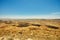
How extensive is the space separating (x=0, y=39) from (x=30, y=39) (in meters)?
1.75

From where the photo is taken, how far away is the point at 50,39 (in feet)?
19.8

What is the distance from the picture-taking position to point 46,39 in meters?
5.95

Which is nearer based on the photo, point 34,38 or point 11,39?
point 11,39

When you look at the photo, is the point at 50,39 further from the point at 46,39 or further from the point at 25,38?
the point at 25,38

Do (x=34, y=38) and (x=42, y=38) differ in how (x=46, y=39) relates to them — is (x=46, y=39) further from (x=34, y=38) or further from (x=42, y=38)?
(x=34, y=38)

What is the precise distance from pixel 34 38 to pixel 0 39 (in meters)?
2.02

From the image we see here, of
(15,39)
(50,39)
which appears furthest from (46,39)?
(15,39)

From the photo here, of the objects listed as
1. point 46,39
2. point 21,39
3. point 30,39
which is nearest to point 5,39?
point 21,39

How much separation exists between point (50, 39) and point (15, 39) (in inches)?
82.4

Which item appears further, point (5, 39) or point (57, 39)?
point (57, 39)

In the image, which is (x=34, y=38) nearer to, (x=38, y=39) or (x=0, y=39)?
(x=38, y=39)

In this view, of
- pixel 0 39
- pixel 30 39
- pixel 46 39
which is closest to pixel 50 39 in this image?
pixel 46 39

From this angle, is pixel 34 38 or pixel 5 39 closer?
pixel 5 39

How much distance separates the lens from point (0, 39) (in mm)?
5820
